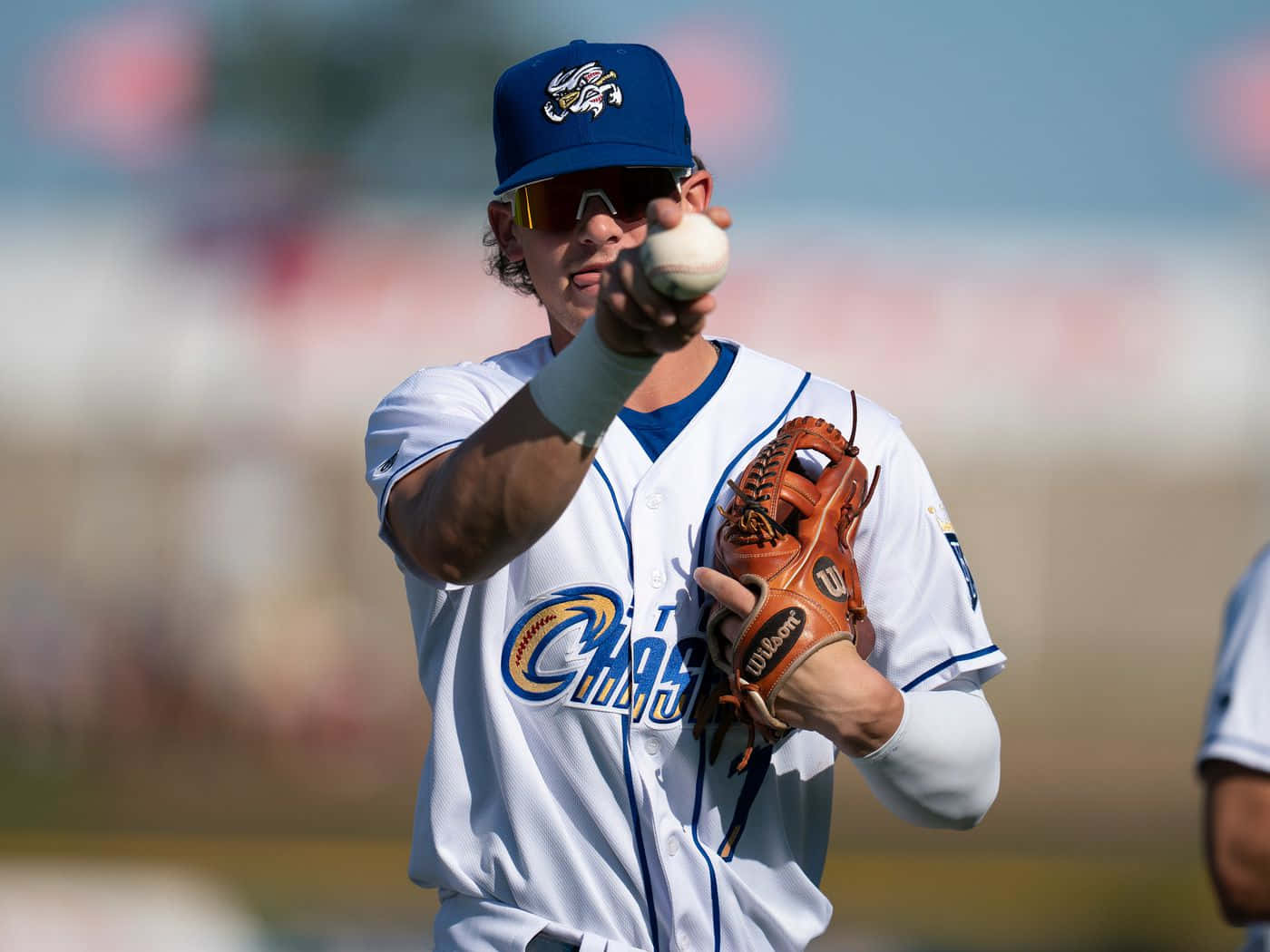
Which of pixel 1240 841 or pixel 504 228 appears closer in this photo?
pixel 1240 841

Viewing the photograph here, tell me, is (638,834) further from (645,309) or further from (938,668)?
(645,309)

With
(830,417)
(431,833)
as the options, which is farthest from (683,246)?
(431,833)

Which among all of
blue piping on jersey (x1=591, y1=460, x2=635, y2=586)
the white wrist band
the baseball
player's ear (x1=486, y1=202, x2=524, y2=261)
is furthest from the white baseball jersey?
the baseball

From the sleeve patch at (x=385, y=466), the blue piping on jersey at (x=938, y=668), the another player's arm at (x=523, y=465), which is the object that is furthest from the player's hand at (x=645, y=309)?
the blue piping on jersey at (x=938, y=668)

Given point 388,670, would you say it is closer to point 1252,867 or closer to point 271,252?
point 271,252

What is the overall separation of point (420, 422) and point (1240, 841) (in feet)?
3.99

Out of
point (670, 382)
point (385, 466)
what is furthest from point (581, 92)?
point (385, 466)

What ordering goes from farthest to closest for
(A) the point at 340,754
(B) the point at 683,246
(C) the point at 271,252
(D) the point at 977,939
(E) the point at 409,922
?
(C) the point at 271,252
(A) the point at 340,754
(D) the point at 977,939
(E) the point at 409,922
(B) the point at 683,246

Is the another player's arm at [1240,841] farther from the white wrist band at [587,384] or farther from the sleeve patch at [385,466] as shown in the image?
the sleeve patch at [385,466]

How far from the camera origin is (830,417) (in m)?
2.53

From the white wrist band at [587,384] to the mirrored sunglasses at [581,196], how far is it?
1.89ft

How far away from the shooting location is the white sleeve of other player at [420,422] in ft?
7.13

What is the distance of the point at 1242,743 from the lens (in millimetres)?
1745

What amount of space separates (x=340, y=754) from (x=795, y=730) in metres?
13.4
